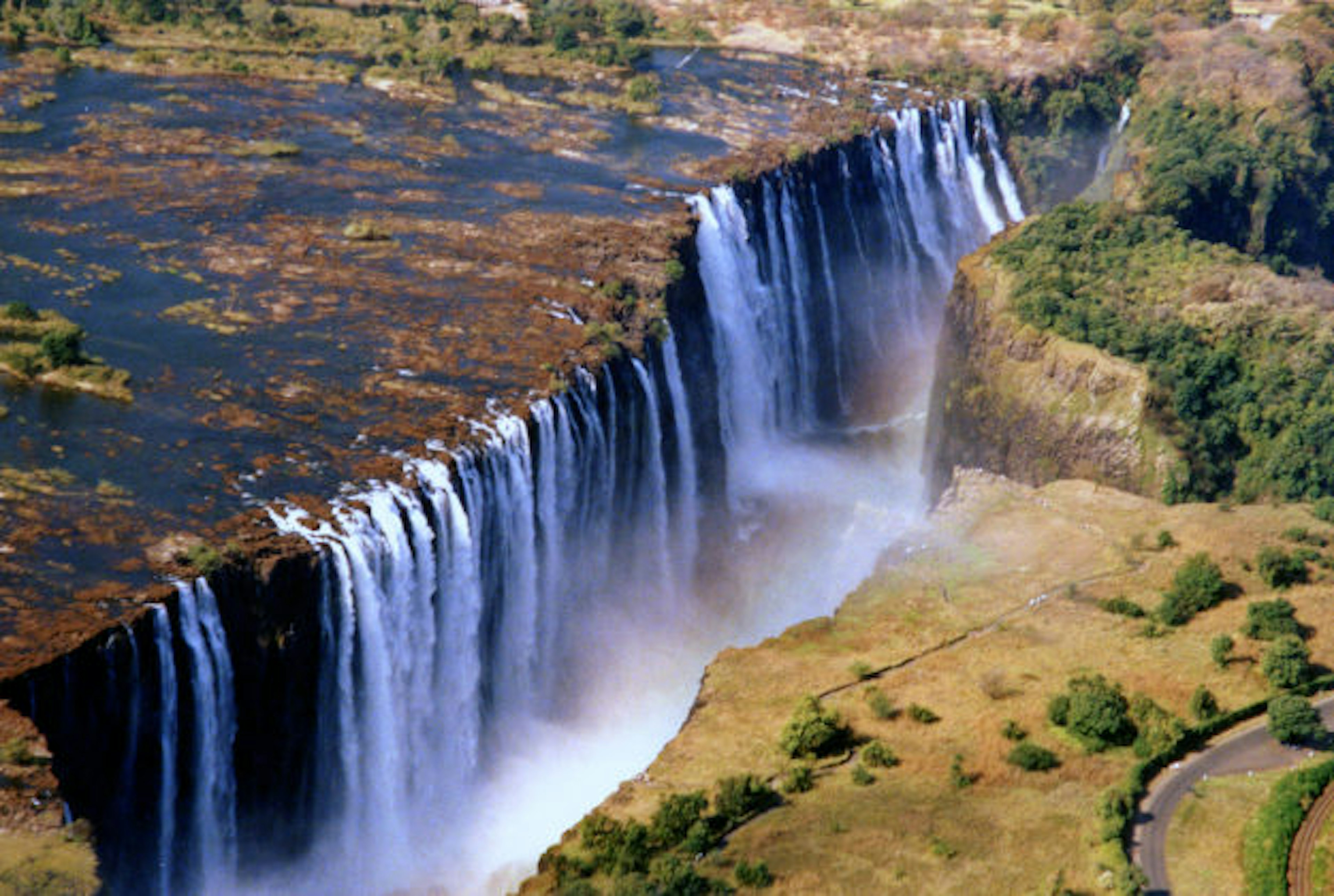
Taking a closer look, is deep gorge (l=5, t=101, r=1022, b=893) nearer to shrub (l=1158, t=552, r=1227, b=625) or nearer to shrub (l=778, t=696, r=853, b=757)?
shrub (l=778, t=696, r=853, b=757)

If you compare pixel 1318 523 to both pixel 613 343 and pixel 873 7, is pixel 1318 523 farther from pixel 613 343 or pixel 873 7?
pixel 873 7

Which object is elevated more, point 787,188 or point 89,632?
point 787,188

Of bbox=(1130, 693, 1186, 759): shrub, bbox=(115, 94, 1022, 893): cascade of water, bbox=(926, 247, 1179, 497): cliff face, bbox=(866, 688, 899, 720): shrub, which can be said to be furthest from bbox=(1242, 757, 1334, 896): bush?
bbox=(115, 94, 1022, 893): cascade of water

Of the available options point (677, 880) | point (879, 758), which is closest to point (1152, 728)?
point (879, 758)

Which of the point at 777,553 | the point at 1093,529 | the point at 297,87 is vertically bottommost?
the point at 777,553

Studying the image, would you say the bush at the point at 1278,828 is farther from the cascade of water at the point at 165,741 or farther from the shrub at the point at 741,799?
the cascade of water at the point at 165,741

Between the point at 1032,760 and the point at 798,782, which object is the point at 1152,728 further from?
the point at 798,782

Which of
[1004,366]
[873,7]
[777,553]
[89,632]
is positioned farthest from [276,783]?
[873,7]
